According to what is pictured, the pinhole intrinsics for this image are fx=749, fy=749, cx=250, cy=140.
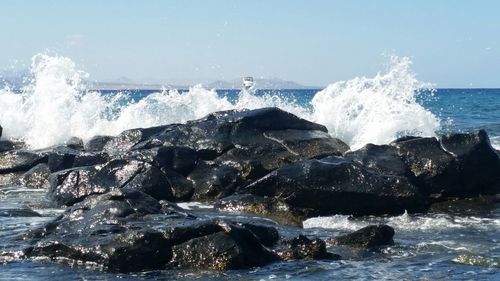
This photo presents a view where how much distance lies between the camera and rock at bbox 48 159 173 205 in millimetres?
13859

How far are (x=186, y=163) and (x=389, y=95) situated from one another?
37.0 ft

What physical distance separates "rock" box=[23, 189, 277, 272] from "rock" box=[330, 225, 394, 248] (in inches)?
46.5

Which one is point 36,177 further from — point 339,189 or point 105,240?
point 105,240

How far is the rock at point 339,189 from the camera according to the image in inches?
516

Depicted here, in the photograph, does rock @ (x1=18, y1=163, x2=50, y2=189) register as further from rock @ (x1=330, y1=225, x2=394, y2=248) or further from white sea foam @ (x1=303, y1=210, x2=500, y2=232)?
rock @ (x1=330, y1=225, x2=394, y2=248)

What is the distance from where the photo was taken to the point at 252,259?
9039mm

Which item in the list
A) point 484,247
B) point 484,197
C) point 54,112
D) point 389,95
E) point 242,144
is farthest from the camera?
point 54,112

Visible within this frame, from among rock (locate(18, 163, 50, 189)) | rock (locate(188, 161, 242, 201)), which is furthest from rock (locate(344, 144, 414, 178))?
rock (locate(18, 163, 50, 189))

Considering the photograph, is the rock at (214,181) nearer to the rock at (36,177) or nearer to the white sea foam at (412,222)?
the white sea foam at (412,222)

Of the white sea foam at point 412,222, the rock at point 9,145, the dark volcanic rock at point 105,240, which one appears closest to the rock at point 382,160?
the white sea foam at point 412,222

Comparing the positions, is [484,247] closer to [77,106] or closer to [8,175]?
[8,175]

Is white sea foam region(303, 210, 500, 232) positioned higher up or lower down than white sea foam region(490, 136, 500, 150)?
lower down

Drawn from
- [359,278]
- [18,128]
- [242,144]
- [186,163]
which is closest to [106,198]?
[359,278]

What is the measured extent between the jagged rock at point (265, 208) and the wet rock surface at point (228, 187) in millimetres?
22
